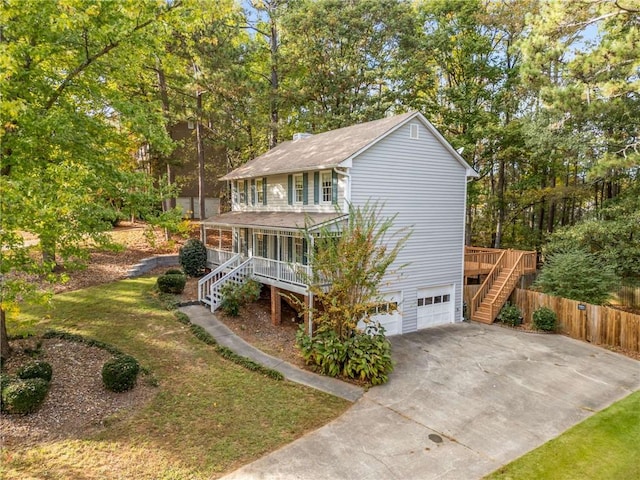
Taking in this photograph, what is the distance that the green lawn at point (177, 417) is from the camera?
23.5ft

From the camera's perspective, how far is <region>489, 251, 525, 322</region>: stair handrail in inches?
693

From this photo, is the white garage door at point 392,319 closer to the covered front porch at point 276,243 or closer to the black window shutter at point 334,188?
the covered front porch at point 276,243

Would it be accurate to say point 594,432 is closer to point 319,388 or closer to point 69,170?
point 319,388

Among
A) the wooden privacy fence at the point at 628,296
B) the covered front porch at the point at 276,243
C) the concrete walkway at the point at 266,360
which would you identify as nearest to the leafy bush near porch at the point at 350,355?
the concrete walkway at the point at 266,360

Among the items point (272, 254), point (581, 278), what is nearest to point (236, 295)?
point (272, 254)

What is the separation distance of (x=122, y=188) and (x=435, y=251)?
477 inches

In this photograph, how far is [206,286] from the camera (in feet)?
56.2

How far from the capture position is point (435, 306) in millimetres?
17016

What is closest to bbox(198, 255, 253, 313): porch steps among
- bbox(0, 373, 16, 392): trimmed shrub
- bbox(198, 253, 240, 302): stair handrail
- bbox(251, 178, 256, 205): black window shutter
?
bbox(198, 253, 240, 302): stair handrail

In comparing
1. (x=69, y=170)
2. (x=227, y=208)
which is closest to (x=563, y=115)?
(x=69, y=170)

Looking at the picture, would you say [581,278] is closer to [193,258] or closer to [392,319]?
[392,319]

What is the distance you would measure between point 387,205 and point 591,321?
9.14 meters

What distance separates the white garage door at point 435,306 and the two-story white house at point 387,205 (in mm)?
43

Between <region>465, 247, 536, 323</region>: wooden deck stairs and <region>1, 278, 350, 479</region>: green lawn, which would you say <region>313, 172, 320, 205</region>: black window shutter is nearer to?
<region>1, 278, 350, 479</region>: green lawn
